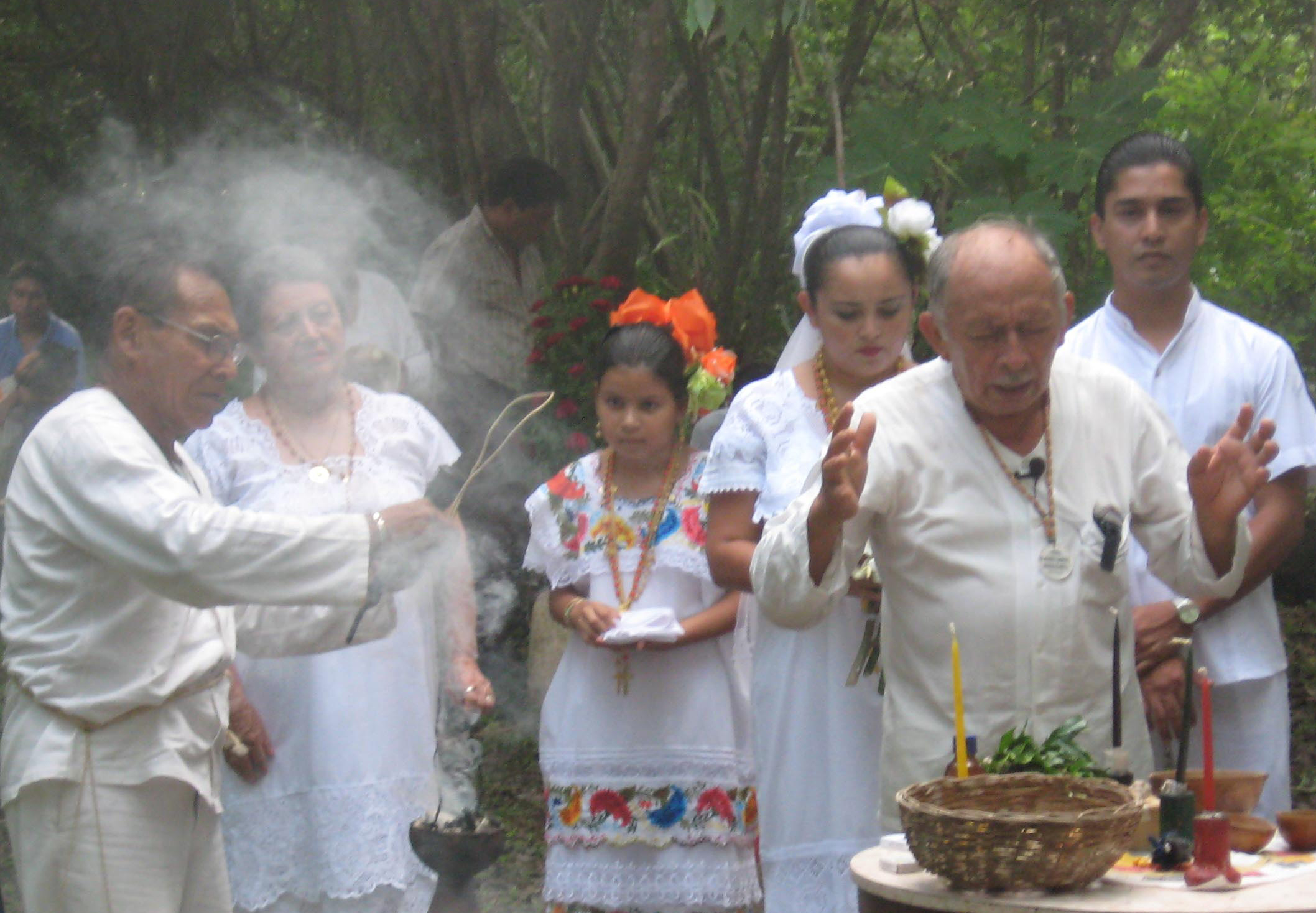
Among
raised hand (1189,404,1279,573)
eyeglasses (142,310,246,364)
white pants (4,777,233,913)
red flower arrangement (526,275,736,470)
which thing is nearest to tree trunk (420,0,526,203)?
red flower arrangement (526,275,736,470)

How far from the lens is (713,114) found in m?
8.77

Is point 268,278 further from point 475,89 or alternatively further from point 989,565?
point 475,89

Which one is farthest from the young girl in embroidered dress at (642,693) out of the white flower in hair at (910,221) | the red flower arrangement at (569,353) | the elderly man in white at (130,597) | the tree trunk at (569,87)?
the tree trunk at (569,87)

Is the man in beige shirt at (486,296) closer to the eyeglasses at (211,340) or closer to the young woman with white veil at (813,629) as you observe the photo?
the young woman with white veil at (813,629)

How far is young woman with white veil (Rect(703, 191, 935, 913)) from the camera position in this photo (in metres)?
3.67

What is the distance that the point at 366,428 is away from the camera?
4.16m

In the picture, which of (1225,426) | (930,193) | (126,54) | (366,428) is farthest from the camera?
(126,54)

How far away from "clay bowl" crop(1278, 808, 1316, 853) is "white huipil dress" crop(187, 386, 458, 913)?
6.70 ft

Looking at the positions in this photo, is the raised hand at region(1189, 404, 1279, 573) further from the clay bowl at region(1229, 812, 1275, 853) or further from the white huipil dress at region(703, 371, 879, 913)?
the white huipil dress at region(703, 371, 879, 913)

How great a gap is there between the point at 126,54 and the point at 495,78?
2404 millimetres

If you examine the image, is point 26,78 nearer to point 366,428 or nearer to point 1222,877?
point 366,428

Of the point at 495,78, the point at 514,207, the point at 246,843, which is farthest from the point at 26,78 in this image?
the point at 246,843

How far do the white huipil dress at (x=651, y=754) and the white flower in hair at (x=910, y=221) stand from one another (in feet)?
2.86

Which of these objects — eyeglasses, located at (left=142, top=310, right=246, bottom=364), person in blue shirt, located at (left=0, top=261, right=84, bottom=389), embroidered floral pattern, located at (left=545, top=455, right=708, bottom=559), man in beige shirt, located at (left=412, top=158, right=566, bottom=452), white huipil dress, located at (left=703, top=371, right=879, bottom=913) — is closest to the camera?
eyeglasses, located at (left=142, top=310, right=246, bottom=364)
